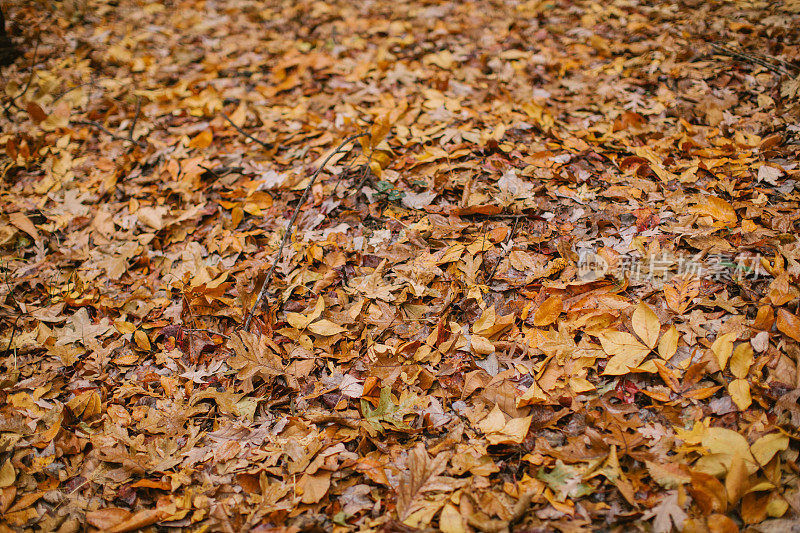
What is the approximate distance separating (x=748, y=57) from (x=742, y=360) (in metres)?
2.55

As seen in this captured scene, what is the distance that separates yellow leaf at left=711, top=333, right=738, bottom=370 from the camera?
1683 mm

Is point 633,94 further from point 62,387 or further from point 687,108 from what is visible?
point 62,387

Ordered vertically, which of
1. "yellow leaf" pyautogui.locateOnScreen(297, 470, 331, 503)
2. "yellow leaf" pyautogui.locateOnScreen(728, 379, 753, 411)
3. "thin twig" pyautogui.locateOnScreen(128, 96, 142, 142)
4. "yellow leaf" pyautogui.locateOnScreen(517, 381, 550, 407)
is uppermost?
"thin twig" pyautogui.locateOnScreen(128, 96, 142, 142)

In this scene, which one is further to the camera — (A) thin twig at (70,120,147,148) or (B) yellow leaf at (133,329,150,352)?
(A) thin twig at (70,120,147,148)

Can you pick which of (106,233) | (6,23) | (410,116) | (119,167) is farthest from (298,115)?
(6,23)

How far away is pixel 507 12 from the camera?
417 centimetres

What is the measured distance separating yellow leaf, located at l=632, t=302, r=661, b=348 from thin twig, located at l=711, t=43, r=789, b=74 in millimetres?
2285

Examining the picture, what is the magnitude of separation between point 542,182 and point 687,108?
3.89 feet

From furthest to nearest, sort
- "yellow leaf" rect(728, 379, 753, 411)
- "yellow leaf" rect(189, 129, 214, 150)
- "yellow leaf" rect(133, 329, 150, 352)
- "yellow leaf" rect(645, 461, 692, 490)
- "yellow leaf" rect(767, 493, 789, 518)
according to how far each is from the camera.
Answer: "yellow leaf" rect(189, 129, 214, 150) < "yellow leaf" rect(133, 329, 150, 352) < "yellow leaf" rect(728, 379, 753, 411) < "yellow leaf" rect(645, 461, 692, 490) < "yellow leaf" rect(767, 493, 789, 518)

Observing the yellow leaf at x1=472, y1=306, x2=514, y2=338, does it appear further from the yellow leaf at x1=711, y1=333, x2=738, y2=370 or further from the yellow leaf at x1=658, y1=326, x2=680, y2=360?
the yellow leaf at x1=711, y1=333, x2=738, y2=370

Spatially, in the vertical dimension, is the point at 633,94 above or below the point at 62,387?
above

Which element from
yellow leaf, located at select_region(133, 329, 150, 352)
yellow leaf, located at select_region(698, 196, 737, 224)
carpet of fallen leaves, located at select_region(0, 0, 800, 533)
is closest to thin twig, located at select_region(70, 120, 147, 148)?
carpet of fallen leaves, located at select_region(0, 0, 800, 533)

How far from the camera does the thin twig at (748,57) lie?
2.87 m

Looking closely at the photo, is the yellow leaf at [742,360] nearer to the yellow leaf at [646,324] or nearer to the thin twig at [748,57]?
the yellow leaf at [646,324]
